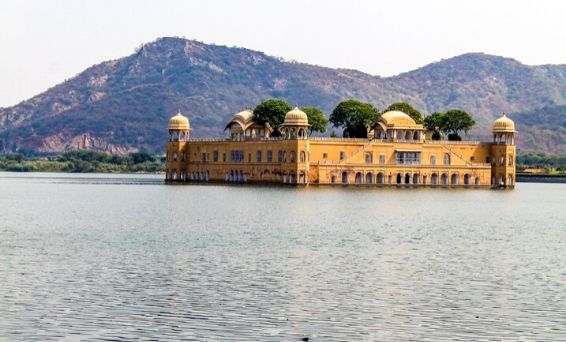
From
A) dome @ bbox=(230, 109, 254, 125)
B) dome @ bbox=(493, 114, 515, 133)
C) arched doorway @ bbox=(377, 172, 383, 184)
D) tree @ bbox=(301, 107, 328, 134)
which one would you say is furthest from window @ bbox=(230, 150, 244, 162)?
dome @ bbox=(493, 114, 515, 133)

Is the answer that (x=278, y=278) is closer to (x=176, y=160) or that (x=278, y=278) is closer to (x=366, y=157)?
(x=366, y=157)

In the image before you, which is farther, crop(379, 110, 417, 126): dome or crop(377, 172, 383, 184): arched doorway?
crop(379, 110, 417, 126): dome

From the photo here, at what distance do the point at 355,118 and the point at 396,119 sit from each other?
9.68m

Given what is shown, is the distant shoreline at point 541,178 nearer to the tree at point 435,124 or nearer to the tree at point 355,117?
the tree at point 435,124

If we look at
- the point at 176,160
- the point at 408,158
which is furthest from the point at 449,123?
the point at 176,160

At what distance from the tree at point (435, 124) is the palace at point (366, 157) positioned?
27.5ft

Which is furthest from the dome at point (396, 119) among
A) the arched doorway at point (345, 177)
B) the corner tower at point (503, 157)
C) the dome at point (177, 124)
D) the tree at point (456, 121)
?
the dome at point (177, 124)

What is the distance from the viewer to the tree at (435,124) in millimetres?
135625

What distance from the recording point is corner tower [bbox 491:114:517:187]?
126750 mm

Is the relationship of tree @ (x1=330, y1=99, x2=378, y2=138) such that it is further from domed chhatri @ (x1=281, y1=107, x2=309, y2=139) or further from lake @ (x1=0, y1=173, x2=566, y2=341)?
lake @ (x1=0, y1=173, x2=566, y2=341)

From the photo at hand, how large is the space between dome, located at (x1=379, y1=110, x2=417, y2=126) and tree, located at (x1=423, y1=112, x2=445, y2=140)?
39.4 feet

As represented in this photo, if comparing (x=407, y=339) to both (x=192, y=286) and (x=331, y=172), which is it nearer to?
(x=192, y=286)

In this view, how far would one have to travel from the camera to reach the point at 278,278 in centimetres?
3372

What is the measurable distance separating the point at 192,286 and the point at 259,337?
7.55 m
